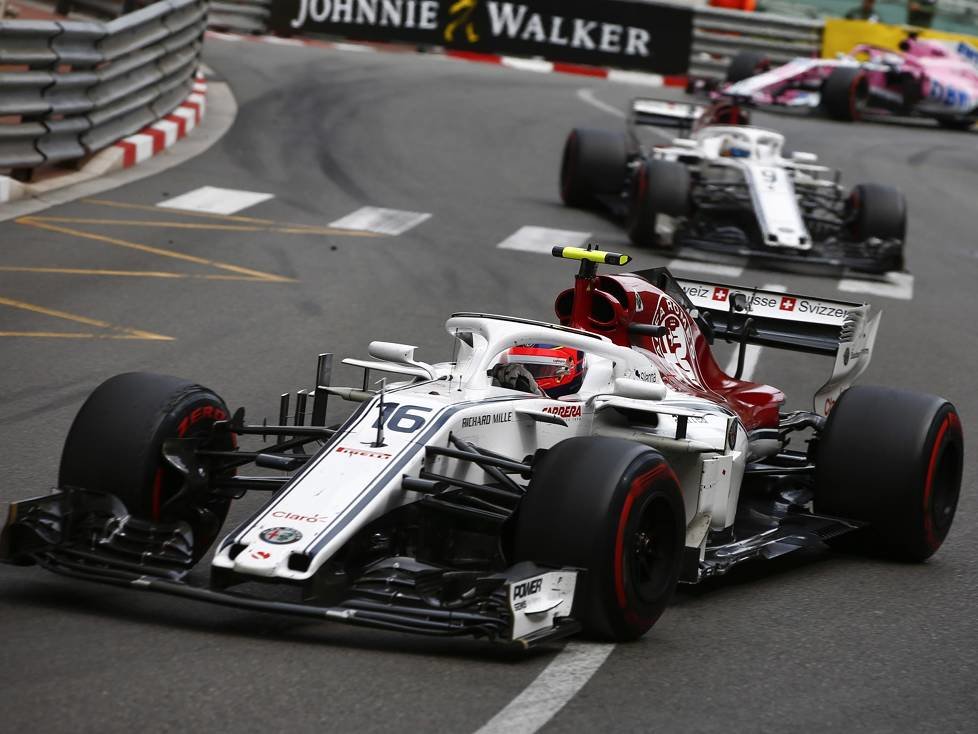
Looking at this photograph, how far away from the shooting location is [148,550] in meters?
6.42

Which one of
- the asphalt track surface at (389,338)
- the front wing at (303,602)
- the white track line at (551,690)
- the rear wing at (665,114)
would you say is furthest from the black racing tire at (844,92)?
the front wing at (303,602)

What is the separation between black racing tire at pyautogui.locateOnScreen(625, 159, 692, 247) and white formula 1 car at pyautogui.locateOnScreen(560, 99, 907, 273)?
0.03ft

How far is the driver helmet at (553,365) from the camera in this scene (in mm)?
7633

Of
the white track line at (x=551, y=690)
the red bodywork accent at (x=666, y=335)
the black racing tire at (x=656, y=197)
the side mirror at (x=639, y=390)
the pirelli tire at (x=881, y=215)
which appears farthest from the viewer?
the pirelli tire at (x=881, y=215)

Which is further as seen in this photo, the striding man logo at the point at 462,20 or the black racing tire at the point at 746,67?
the striding man logo at the point at 462,20

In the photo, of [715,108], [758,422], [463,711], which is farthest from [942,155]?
[463,711]

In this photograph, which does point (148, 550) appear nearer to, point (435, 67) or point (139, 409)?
point (139, 409)

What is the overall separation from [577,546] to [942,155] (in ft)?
73.8

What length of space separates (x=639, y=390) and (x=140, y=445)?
2125mm

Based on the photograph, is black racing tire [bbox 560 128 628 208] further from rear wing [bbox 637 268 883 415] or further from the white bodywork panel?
rear wing [bbox 637 268 883 415]

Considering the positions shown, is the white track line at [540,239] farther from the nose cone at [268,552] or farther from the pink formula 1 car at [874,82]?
the pink formula 1 car at [874,82]

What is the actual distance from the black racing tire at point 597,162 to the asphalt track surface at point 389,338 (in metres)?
0.39

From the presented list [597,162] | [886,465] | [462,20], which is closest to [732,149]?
[597,162]

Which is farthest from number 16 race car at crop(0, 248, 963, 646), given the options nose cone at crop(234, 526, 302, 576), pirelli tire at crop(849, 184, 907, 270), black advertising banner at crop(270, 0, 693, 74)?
black advertising banner at crop(270, 0, 693, 74)
